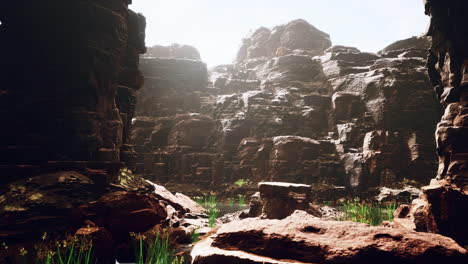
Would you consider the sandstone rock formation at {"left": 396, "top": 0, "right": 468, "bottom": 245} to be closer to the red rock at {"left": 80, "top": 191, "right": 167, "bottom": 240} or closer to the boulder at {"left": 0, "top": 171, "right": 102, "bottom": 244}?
the red rock at {"left": 80, "top": 191, "right": 167, "bottom": 240}

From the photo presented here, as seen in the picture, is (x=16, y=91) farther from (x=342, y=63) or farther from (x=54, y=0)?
(x=342, y=63)

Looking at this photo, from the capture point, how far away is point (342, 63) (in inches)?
950

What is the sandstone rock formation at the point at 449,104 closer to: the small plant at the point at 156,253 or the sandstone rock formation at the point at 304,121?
the small plant at the point at 156,253

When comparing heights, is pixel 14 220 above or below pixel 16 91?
below

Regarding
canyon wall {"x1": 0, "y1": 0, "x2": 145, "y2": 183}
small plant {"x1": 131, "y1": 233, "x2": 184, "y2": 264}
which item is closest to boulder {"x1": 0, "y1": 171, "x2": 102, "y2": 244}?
canyon wall {"x1": 0, "y1": 0, "x2": 145, "y2": 183}

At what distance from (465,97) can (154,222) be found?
9031 millimetres

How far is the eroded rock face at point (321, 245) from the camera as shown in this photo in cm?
254

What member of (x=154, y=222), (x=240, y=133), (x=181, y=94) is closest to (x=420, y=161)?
(x=240, y=133)

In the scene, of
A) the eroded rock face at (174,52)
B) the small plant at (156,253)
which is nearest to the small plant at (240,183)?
the small plant at (156,253)

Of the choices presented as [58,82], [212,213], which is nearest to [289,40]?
[212,213]

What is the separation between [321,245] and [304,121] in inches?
790

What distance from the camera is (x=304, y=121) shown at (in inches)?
869

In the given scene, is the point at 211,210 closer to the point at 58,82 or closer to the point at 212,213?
the point at 212,213

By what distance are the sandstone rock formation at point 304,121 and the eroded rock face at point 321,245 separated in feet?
51.2
